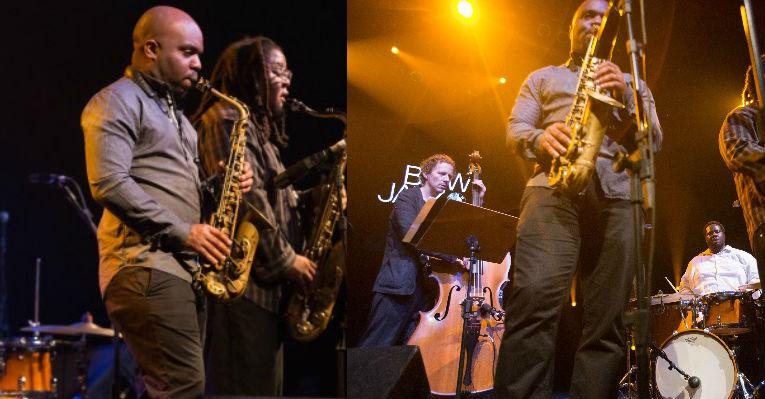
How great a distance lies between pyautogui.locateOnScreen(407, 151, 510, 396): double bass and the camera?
3.32 metres

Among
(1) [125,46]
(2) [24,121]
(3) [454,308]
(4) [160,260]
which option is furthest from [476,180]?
(2) [24,121]

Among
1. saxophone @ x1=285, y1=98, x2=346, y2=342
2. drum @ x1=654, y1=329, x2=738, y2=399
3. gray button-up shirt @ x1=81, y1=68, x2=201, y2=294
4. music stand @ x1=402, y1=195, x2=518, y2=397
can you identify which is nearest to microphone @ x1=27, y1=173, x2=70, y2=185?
saxophone @ x1=285, y1=98, x2=346, y2=342

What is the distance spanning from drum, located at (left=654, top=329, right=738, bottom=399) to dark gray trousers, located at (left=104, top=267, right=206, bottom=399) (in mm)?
2631

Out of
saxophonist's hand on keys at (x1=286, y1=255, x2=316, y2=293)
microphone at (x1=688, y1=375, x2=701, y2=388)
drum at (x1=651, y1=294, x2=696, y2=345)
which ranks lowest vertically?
microphone at (x1=688, y1=375, x2=701, y2=388)

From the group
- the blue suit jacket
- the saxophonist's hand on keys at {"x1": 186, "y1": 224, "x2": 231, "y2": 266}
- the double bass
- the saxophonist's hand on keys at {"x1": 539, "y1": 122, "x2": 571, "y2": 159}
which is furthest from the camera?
the blue suit jacket

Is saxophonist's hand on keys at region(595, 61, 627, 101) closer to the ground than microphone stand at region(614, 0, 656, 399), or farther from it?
farther from it

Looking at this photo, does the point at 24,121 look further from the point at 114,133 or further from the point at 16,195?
the point at 114,133

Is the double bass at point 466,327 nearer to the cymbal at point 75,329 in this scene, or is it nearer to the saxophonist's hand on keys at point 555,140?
the saxophonist's hand on keys at point 555,140

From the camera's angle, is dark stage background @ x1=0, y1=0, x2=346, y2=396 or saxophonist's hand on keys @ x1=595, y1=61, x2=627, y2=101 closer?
saxophonist's hand on keys @ x1=595, y1=61, x2=627, y2=101

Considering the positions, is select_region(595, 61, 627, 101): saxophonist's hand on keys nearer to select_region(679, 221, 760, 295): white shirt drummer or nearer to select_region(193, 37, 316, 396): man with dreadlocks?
select_region(679, 221, 760, 295): white shirt drummer

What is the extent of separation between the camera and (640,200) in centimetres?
244

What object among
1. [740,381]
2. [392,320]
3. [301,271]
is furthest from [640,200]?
[740,381]

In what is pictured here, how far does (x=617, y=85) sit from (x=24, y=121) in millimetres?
4618

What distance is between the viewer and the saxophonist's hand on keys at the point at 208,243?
258 centimetres
